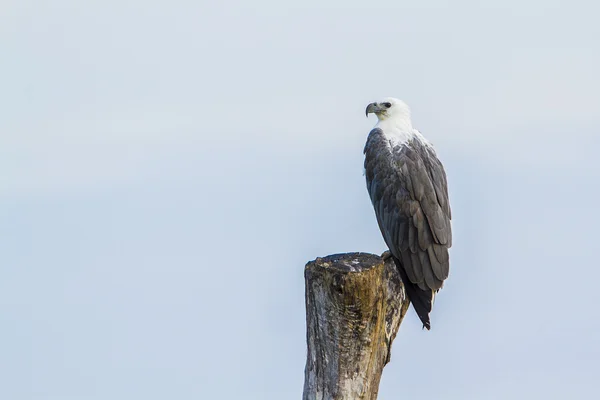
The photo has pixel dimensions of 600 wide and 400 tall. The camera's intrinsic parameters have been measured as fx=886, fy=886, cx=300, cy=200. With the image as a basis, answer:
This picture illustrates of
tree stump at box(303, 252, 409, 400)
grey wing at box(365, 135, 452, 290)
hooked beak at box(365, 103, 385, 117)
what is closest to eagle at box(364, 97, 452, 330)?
grey wing at box(365, 135, 452, 290)

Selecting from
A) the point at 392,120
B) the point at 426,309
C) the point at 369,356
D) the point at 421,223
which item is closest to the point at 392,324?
the point at 369,356

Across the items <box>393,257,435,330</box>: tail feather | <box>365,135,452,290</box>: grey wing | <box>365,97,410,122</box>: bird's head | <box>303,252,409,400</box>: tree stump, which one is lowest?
<box>303,252,409,400</box>: tree stump

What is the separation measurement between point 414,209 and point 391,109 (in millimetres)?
1908

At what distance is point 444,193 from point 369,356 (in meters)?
3.23

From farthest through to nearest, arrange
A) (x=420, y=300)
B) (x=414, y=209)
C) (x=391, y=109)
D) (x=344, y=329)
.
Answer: (x=391, y=109) < (x=414, y=209) < (x=420, y=300) < (x=344, y=329)

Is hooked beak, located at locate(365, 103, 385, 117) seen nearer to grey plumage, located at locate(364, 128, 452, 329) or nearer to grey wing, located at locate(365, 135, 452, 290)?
grey plumage, located at locate(364, 128, 452, 329)

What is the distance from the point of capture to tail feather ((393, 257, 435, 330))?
30.8 ft

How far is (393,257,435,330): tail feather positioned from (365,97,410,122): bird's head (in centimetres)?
277

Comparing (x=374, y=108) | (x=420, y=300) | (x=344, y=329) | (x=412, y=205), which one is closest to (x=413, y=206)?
(x=412, y=205)

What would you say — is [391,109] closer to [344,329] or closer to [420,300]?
[420,300]

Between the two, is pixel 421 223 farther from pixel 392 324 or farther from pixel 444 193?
pixel 392 324

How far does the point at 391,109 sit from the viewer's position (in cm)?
1158

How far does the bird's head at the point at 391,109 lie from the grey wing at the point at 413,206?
75cm

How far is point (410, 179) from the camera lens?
10.3 metres
